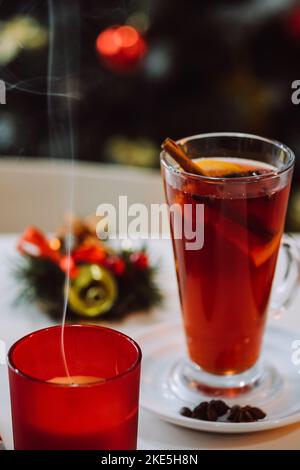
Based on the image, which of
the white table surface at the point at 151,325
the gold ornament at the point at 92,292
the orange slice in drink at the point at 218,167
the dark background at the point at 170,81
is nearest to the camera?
the white table surface at the point at 151,325

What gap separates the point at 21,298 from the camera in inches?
44.9

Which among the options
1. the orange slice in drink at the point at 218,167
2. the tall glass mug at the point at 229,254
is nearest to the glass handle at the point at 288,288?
the tall glass mug at the point at 229,254

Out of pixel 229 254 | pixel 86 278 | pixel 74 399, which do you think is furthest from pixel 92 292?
pixel 74 399

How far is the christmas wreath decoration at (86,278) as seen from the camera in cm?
112

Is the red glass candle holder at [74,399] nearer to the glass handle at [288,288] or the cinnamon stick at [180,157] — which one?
the cinnamon stick at [180,157]

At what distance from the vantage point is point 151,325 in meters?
1.11

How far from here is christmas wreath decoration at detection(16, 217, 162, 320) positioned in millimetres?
1121

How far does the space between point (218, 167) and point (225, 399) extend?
0.27 meters

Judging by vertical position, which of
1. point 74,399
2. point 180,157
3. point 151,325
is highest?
point 180,157

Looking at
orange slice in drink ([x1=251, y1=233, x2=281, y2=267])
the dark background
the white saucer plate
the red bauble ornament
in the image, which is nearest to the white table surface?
the white saucer plate

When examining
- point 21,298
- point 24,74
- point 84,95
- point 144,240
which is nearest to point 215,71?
point 84,95

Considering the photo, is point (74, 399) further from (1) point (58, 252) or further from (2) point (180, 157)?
(1) point (58, 252)

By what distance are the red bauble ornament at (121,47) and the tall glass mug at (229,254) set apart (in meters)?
1.23

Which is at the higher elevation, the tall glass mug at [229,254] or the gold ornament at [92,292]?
the tall glass mug at [229,254]
